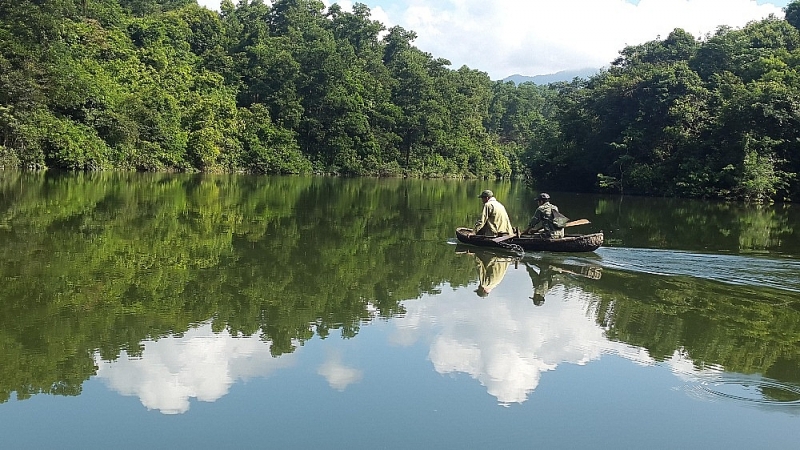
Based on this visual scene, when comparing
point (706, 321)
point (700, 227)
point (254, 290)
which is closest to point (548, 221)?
point (706, 321)

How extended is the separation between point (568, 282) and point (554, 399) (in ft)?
15.4

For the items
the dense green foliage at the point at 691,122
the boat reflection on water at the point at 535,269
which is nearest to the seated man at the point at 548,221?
the boat reflection on water at the point at 535,269

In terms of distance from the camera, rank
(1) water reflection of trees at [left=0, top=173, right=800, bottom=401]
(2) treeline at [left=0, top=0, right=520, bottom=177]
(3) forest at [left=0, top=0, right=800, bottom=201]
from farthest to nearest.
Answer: (2) treeline at [left=0, top=0, right=520, bottom=177], (3) forest at [left=0, top=0, right=800, bottom=201], (1) water reflection of trees at [left=0, top=173, right=800, bottom=401]

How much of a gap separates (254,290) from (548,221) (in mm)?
6193

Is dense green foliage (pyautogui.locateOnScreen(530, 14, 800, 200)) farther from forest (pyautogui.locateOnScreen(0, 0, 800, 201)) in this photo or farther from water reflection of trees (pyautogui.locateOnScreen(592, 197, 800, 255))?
water reflection of trees (pyautogui.locateOnScreen(592, 197, 800, 255))

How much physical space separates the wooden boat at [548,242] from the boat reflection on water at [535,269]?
17 centimetres

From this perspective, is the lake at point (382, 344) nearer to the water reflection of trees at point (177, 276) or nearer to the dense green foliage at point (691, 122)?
the water reflection of trees at point (177, 276)

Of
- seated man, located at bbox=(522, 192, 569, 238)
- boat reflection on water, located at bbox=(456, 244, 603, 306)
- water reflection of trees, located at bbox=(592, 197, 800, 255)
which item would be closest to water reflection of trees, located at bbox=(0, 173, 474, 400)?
boat reflection on water, located at bbox=(456, 244, 603, 306)

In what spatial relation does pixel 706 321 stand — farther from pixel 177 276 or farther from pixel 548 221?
pixel 177 276

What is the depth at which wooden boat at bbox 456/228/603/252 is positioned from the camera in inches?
438

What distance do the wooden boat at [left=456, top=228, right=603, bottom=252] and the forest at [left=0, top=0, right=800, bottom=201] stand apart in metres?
20.8

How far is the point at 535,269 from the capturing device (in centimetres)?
1030

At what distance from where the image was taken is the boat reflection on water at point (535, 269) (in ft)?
29.3

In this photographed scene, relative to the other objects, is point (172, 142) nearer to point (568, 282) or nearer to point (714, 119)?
point (714, 119)
